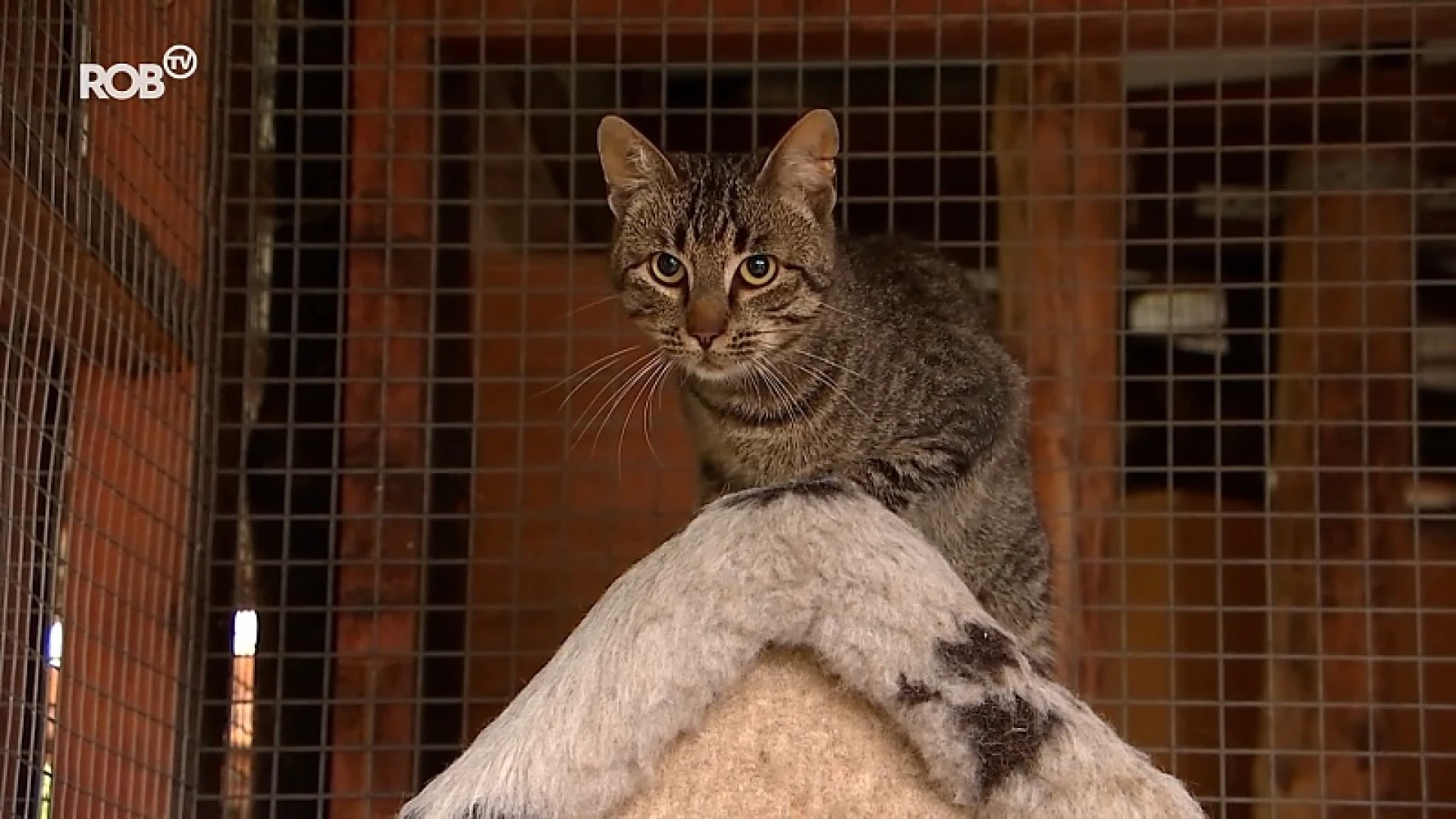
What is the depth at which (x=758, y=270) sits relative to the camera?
6.20ft

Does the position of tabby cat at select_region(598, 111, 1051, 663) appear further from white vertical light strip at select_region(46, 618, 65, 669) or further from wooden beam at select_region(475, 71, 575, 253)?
white vertical light strip at select_region(46, 618, 65, 669)

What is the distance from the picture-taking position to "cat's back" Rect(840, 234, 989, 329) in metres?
2.01

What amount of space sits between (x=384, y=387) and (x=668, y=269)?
0.65 meters

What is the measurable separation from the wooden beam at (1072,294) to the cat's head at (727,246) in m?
0.59

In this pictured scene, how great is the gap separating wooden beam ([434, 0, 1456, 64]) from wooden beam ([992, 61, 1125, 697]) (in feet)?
0.27

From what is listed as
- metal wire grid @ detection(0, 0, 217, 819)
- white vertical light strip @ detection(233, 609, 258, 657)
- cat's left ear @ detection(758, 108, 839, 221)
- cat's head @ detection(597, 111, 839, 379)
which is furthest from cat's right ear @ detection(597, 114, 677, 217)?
white vertical light strip @ detection(233, 609, 258, 657)

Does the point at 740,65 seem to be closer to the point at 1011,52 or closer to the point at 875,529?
the point at 1011,52

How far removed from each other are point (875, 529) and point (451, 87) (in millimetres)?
1370

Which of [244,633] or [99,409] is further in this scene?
[244,633]

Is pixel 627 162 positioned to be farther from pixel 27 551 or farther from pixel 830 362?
pixel 27 551

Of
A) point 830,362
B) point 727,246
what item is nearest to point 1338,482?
point 830,362

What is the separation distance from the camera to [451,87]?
2531 mm

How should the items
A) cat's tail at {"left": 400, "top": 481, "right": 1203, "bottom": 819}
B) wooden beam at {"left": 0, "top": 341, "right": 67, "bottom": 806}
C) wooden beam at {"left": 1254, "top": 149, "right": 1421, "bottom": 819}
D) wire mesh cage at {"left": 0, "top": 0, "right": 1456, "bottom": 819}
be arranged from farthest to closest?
wooden beam at {"left": 1254, "top": 149, "right": 1421, "bottom": 819} < wire mesh cage at {"left": 0, "top": 0, "right": 1456, "bottom": 819} < wooden beam at {"left": 0, "top": 341, "right": 67, "bottom": 806} < cat's tail at {"left": 400, "top": 481, "right": 1203, "bottom": 819}

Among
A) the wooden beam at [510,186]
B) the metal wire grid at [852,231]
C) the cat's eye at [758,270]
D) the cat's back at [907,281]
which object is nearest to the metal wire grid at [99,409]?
the metal wire grid at [852,231]
